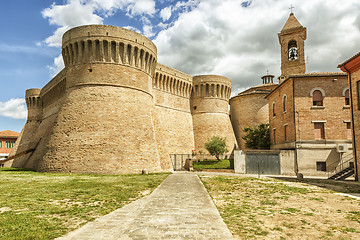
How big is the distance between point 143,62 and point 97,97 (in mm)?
6236

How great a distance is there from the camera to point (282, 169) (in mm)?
22641

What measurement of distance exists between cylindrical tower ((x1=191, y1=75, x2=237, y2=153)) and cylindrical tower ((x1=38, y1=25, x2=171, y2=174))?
15.3 metres

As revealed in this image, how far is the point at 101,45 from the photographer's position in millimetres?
22469

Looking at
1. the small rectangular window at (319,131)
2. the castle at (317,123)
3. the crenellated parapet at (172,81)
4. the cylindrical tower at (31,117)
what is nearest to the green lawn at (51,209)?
the castle at (317,123)

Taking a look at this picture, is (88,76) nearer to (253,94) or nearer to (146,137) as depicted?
(146,137)

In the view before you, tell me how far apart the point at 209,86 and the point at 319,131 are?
66.5 ft

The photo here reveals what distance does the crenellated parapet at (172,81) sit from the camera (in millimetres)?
33312

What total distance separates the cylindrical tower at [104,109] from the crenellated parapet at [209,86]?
15.4 meters

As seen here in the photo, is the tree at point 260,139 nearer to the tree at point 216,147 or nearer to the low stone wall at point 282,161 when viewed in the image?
the tree at point 216,147

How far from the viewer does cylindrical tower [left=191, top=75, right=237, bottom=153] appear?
1508 inches

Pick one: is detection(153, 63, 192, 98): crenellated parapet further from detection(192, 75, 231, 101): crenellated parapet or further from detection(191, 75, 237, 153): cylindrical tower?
detection(191, 75, 237, 153): cylindrical tower

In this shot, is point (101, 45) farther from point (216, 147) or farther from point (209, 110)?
point (209, 110)

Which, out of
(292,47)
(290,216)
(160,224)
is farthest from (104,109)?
(292,47)

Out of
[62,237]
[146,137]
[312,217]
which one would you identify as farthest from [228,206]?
[146,137]
